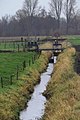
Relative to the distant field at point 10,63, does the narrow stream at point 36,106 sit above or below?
below

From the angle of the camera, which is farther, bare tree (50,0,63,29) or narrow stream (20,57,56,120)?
bare tree (50,0,63,29)

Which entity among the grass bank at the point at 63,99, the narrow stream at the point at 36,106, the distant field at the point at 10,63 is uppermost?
the grass bank at the point at 63,99

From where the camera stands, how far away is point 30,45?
6297cm

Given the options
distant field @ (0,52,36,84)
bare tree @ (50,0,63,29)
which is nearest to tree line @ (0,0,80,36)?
bare tree @ (50,0,63,29)

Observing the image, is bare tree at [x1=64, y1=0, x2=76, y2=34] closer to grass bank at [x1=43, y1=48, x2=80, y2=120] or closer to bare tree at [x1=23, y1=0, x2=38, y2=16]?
bare tree at [x1=23, y1=0, x2=38, y2=16]

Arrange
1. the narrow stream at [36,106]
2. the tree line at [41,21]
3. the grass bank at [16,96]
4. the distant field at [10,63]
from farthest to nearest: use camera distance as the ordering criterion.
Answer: the tree line at [41,21], the distant field at [10,63], the narrow stream at [36,106], the grass bank at [16,96]

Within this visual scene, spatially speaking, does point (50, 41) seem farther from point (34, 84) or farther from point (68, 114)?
point (68, 114)

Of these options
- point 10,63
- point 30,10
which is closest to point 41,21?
point 30,10

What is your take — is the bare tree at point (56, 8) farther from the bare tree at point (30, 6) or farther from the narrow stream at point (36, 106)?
the narrow stream at point (36, 106)

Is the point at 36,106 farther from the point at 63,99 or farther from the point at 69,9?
the point at 69,9

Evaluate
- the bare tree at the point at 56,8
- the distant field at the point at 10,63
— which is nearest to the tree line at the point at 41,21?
the bare tree at the point at 56,8

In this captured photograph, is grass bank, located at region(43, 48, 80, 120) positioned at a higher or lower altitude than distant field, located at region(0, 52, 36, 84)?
higher

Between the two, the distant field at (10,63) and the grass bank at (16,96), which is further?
the distant field at (10,63)

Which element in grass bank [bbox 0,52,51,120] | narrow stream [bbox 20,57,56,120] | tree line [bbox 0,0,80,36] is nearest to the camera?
grass bank [bbox 0,52,51,120]
